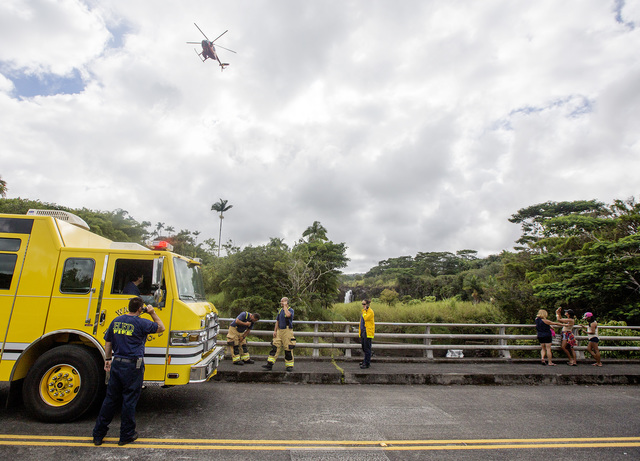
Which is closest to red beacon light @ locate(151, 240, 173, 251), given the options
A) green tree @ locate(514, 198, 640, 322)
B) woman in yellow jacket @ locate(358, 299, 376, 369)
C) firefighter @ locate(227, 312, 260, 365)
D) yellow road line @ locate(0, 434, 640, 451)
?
yellow road line @ locate(0, 434, 640, 451)

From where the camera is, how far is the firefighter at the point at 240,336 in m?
8.61

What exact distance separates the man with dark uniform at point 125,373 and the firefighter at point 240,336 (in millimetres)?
4216

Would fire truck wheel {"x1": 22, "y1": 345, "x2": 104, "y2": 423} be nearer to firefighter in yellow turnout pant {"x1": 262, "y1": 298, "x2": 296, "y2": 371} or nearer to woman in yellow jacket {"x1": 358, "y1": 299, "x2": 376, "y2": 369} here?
firefighter in yellow turnout pant {"x1": 262, "y1": 298, "x2": 296, "y2": 371}

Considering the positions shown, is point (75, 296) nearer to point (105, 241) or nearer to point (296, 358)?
point (105, 241)

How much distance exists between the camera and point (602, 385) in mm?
8562

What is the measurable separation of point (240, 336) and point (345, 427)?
4432mm

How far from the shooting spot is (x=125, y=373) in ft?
14.0

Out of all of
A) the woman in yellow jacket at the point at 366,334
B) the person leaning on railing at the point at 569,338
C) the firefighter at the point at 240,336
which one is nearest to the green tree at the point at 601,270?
the person leaning on railing at the point at 569,338

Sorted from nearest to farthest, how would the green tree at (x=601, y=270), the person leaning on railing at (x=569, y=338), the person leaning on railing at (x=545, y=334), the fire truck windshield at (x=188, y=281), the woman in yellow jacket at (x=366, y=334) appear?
the fire truck windshield at (x=188, y=281), the woman in yellow jacket at (x=366, y=334), the person leaning on railing at (x=545, y=334), the person leaning on railing at (x=569, y=338), the green tree at (x=601, y=270)

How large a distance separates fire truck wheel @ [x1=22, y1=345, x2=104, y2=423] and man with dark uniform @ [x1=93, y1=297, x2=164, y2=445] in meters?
0.79

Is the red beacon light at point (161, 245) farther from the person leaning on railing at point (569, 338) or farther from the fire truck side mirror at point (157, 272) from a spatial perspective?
the person leaning on railing at point (569, 338)

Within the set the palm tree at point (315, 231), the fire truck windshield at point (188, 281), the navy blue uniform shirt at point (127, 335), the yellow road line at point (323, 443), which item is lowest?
the yellow road line at point (323, 443)

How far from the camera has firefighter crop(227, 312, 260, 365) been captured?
8609 millimetres

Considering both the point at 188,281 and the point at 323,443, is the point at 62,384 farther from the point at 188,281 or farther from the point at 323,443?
the point at 323,443
